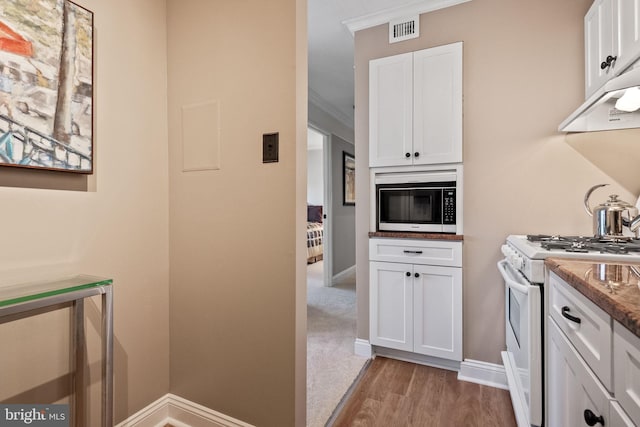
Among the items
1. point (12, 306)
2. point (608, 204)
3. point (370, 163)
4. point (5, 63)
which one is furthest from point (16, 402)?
point (608, 204)

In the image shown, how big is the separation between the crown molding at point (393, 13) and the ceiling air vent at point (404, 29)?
35mm

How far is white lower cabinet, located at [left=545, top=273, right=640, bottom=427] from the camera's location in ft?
2.10

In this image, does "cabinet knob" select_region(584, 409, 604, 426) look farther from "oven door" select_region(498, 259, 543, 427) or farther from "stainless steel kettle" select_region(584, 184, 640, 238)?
"stainless steel kettle" select_region(584, 184, 640, 238)

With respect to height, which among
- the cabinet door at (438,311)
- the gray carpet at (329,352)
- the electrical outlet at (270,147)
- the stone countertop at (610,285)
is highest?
the electrical outlet at (270,147)

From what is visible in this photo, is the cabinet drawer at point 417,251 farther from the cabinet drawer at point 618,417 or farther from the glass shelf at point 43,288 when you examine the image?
the glass shelf at point 43,288

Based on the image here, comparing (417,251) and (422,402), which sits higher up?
(417,251)

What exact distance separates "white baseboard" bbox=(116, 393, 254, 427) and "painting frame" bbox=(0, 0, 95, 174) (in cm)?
116

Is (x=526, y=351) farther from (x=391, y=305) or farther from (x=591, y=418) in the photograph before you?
(x=391, y=305)

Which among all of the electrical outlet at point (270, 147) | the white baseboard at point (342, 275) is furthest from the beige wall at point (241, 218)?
the white baseboard at point (342, 275)

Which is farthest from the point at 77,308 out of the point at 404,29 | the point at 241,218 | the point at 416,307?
the point at 404,29

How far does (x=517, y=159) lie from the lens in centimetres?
199

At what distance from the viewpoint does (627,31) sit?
1.35 meters

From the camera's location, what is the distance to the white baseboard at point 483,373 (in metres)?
2.01

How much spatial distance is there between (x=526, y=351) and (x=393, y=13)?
2276mm
